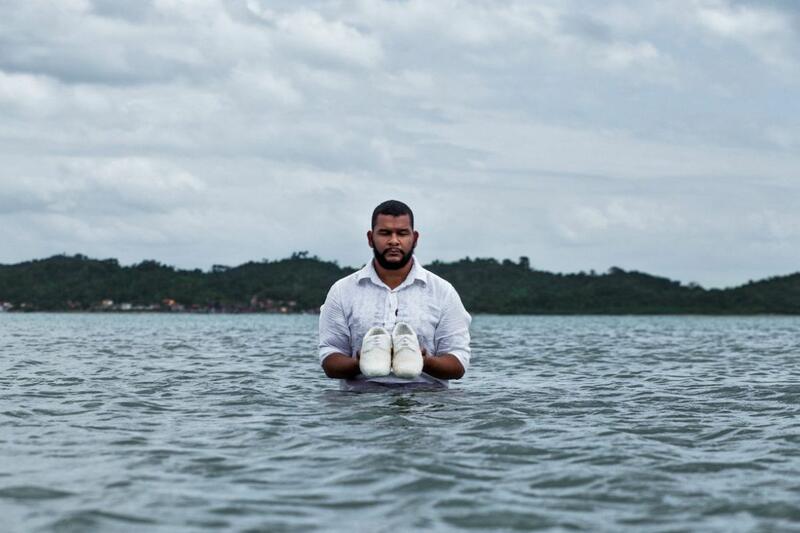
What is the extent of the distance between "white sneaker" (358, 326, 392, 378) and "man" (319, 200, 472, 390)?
53cm

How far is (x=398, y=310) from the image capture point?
1130 centimetres

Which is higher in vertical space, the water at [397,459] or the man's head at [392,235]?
the man's head at [392,235]

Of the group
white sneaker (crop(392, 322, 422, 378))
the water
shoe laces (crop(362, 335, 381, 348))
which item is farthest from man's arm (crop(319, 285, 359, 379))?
white sneaker (crop(392, 322, 422, 378))

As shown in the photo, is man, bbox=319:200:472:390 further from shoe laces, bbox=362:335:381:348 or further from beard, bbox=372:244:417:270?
shoe laces, bbox=362:335:381:348

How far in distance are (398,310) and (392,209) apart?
4.06 feet

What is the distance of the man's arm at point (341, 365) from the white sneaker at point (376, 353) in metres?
0.46

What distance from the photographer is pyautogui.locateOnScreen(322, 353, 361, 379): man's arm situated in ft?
36.4

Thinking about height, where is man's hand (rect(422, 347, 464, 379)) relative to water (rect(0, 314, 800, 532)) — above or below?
above

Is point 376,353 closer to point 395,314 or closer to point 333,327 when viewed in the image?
point 395,314

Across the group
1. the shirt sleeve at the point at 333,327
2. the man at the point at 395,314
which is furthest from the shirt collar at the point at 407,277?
the shirt sleeve at the point at 333,327

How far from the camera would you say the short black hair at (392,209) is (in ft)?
35.0

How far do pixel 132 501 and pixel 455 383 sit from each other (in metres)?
9.28

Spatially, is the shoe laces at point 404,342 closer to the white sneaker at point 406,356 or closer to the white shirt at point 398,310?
the white sneaker at point 406,356

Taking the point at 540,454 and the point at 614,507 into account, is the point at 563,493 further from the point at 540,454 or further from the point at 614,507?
the point at 540,454
